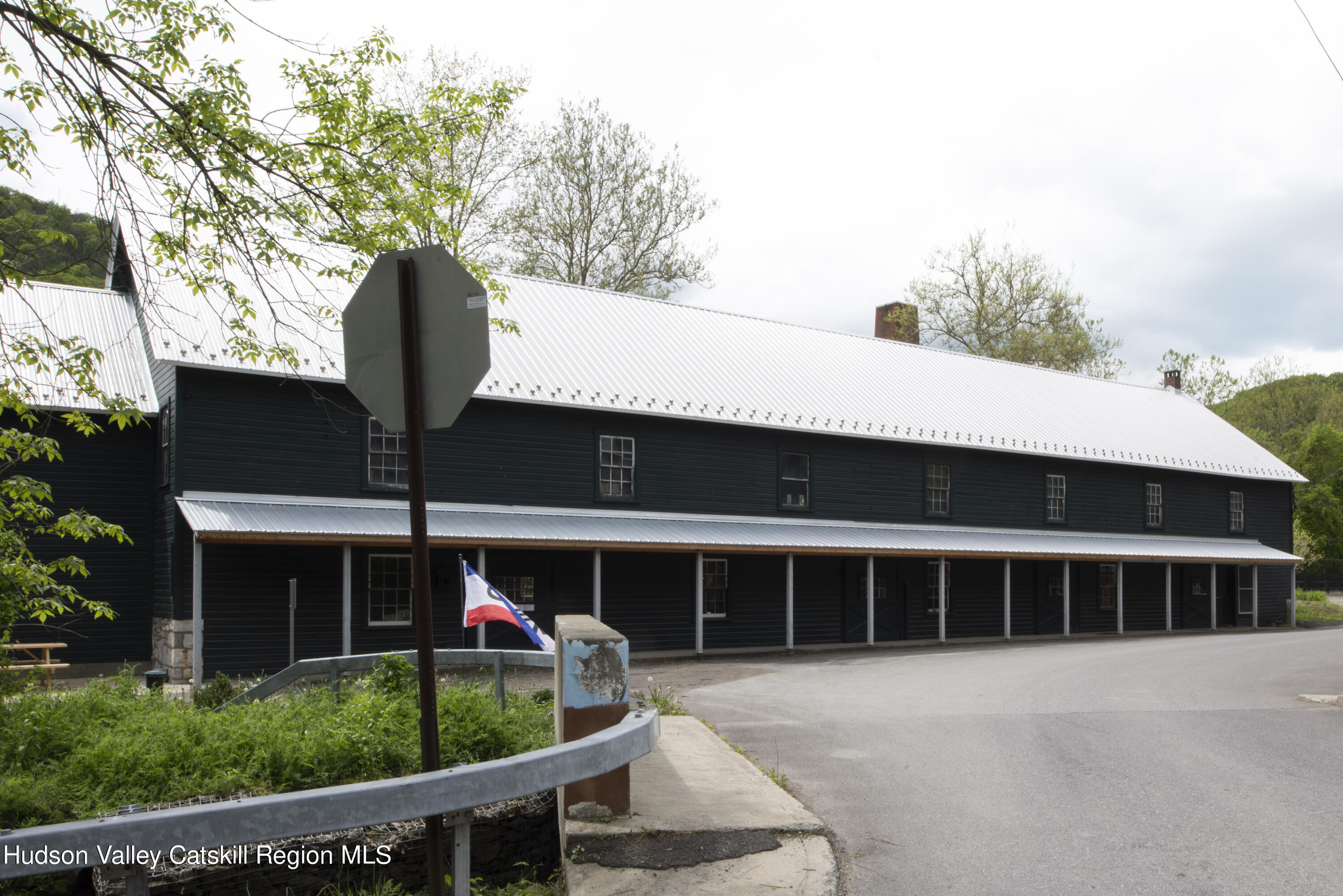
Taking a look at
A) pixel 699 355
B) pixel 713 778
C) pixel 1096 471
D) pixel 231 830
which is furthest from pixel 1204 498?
pixel 231 830

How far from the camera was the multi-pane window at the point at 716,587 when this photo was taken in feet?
78.0

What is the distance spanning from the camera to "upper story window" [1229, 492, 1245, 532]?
117ft

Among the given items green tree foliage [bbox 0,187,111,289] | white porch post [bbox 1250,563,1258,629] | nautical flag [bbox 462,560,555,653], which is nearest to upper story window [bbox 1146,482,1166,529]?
white porch post [bbox 1250,563,1258,629]

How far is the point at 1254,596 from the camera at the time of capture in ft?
114

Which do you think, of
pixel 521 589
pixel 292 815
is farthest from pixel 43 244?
pixel 521 589

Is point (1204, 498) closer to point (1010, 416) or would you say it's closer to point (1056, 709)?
point (1010, 416)

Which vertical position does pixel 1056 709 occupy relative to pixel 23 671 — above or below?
below

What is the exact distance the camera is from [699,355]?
25.8m

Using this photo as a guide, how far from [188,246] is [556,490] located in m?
13.7

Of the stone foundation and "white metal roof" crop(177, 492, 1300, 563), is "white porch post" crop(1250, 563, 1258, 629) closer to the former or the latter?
"white metal roof" crop(177, 492, 1300, 563)

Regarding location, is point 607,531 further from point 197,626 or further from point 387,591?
point 197,626

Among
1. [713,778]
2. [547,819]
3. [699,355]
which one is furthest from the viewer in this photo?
[699,355]

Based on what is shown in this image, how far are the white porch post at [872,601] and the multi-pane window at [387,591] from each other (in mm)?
10547

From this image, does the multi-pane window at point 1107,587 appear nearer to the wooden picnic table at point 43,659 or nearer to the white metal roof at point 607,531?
the white metal roof at point 607,531
